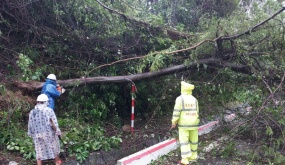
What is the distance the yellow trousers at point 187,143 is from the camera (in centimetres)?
497

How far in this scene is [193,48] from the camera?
242 inches

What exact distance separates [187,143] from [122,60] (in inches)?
92.7

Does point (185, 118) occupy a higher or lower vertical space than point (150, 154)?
higher

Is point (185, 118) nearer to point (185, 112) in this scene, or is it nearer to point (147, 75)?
point (185, 112)

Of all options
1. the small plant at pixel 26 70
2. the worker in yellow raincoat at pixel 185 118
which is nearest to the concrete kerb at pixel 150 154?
the worker in yellow raincoat at pixel 185 118

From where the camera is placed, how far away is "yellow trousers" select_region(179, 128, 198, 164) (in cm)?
497

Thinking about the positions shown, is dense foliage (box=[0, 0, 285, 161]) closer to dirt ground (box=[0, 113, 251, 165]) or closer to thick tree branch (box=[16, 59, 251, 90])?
thick tree branch (box=[16, 59, 251, 90])

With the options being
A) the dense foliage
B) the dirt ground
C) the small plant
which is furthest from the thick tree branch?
the dirt ground

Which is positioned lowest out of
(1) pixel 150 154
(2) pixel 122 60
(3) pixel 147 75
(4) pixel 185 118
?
(1) pixel 150 154

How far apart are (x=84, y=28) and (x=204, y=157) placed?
4029mm

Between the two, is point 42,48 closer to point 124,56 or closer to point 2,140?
point 124,56

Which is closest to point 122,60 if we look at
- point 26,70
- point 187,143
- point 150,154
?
point 26,70

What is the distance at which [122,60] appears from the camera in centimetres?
628


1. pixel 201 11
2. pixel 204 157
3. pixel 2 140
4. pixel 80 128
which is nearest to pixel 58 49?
pixel 80 128
